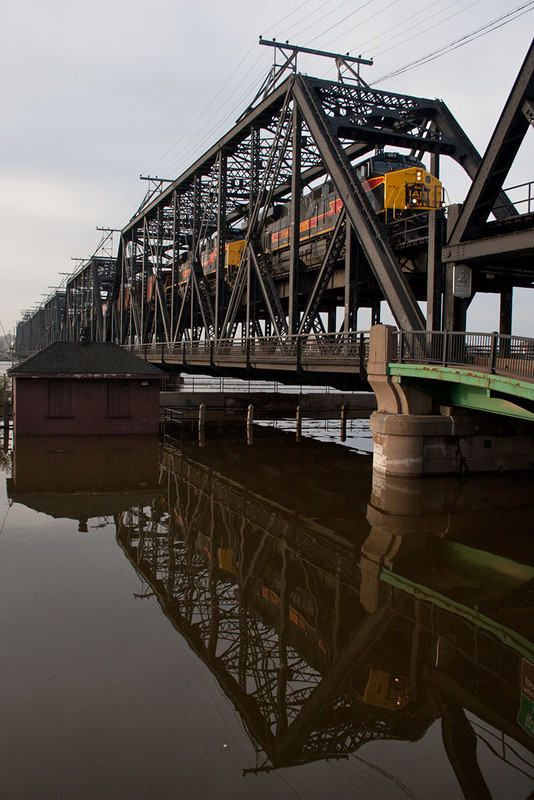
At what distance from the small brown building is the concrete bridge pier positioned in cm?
1336

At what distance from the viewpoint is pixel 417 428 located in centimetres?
1773

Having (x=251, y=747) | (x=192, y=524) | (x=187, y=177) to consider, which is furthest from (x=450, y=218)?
(x=187, y=177)

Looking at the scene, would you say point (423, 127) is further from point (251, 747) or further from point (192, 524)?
point (251, 747)

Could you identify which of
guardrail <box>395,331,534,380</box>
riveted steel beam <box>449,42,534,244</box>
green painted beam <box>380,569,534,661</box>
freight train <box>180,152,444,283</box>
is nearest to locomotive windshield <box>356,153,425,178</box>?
freight train <box>180,152,444,283</box>

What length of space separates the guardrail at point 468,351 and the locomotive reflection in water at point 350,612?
12.4 feet

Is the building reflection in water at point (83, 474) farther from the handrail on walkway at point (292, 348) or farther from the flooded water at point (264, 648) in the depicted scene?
the handrail on walkway at point (292, 348)

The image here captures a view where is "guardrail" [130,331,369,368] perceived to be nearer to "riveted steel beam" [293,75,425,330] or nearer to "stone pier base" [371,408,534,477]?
"riveted steel beam" [293,75,425,330]

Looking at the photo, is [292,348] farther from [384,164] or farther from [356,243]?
[384,164]

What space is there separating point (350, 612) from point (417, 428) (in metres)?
9.33

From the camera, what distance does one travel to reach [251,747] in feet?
20.0

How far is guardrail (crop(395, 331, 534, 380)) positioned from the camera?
1440cm

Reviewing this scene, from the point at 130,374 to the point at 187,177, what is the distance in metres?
22.0

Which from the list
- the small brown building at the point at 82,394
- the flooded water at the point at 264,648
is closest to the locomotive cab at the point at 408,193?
the flooded water at the point at 264,648

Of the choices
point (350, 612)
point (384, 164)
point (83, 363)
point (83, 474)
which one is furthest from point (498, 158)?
point (83, 363)
